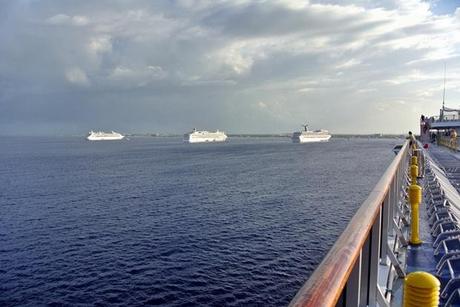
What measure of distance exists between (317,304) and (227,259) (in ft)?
66.9

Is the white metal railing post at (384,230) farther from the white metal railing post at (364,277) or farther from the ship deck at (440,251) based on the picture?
the white metal railing post at (364,277)

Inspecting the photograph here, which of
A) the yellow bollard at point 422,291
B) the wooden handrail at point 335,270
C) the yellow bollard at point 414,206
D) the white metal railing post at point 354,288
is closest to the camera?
the wooden handrail at point 335,270

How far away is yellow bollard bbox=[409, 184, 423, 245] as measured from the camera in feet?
16.7

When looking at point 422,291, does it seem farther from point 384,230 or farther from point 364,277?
point 384,230

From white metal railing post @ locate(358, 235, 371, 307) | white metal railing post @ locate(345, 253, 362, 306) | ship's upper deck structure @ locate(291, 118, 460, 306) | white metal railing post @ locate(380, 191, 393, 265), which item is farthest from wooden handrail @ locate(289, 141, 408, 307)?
white metal railing post @ locate(380, 191, 393, 265)

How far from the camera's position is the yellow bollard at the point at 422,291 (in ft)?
5.59

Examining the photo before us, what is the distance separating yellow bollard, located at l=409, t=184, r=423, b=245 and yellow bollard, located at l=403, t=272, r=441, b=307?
145 inches

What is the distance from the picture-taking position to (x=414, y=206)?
5.27 m

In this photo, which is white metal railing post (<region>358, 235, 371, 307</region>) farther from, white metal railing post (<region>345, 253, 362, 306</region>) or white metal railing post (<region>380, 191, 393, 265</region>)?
white metal railing post (<region>380, 191, 393, 265</region>)

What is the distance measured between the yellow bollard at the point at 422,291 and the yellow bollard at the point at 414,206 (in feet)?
12.1

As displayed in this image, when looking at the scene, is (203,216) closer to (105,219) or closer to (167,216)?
(167,216)

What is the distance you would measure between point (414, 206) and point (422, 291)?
12.9 ft

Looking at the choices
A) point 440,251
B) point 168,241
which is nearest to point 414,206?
point 440,251

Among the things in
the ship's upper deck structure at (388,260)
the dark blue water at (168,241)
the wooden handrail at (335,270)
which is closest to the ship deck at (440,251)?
the ship's upper deck structure at (388,260)
